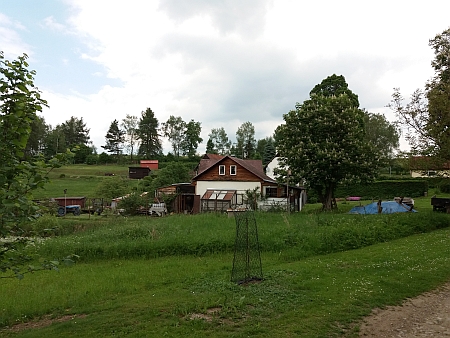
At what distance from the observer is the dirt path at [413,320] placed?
20.8 feet

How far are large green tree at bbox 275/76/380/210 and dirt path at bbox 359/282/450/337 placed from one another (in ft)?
60.5

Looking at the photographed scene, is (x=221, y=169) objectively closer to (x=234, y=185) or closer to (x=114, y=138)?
(x=234, y=185)

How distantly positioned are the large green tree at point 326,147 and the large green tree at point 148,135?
64.7 meters

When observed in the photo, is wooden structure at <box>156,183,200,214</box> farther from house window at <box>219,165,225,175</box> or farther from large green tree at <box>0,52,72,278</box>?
large green tree at <box>0,52,72,278</box>

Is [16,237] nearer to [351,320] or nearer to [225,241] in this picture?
[351,320]


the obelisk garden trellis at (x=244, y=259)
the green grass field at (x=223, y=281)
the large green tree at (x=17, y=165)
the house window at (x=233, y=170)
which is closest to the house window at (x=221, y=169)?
the house window at (x=233, y=170)

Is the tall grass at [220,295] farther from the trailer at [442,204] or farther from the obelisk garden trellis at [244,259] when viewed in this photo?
the trailer at [442,204]

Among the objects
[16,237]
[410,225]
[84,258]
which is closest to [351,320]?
[16,237]

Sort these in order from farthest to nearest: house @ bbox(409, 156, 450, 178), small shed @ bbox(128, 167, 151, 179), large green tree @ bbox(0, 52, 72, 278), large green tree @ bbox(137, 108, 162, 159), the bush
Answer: large green tree @ bbox(137, 108, 162, 159), small shed @ bbox(128, 167, 151, 179), the bush, house @ bbox(409, 156, 450, 178), large green tree @ bbox(0, 52, 72, 278)

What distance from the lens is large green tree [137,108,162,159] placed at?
293ft

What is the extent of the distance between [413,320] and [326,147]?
20303mm

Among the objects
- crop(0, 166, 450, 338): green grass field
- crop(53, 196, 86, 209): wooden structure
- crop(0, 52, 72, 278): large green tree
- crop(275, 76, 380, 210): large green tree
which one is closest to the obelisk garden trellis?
crop(0, 166, 450, 338): green grass field

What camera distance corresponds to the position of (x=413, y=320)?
275 inches

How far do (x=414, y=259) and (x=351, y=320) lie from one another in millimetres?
6558
